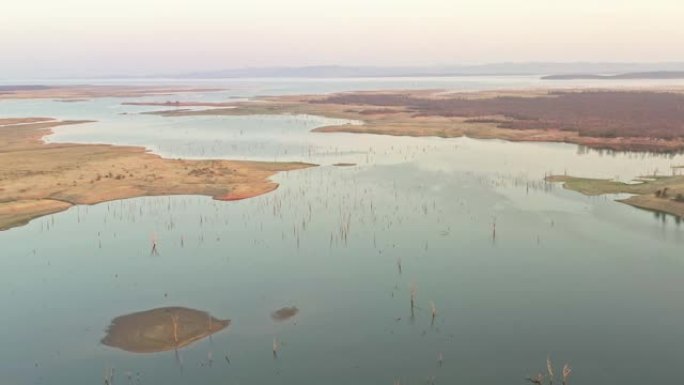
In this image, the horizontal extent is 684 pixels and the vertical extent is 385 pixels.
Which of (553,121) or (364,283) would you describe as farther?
(553,121)

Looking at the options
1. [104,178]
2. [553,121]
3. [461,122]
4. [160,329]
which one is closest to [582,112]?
[553,121]

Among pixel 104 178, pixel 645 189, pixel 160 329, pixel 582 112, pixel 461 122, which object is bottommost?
→ pixel 160 329

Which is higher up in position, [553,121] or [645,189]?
[553,121]

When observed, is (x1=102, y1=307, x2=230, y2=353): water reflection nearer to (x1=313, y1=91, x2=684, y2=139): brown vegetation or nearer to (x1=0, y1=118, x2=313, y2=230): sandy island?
(x1=0, y1=118, x2=313, y2=230): sandy island

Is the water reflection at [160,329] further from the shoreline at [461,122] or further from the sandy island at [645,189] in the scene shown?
the shoreline at [461,122]

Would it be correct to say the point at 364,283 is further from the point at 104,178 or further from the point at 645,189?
the point at 104,178

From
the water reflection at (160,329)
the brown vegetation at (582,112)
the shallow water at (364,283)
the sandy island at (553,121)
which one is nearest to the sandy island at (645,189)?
the sandy island at (553,121)
